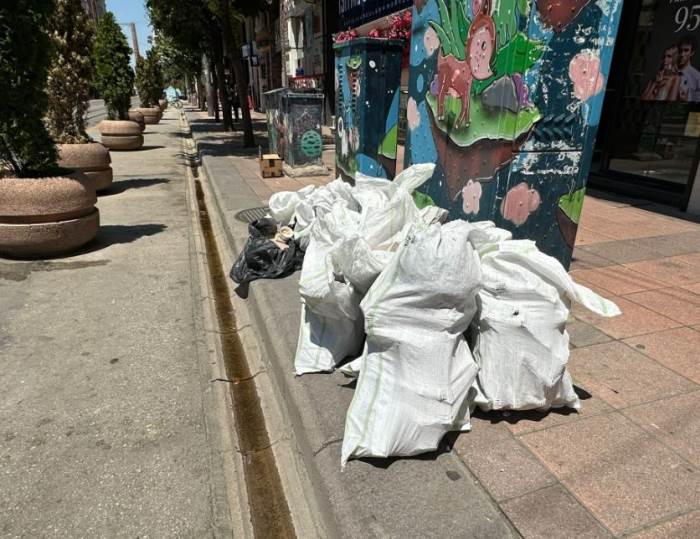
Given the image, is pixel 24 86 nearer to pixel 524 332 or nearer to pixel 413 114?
pixel 413 114

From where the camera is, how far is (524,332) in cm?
225

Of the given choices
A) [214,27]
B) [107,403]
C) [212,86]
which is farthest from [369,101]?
[212,86]

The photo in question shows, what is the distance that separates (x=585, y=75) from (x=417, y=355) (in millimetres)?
2125

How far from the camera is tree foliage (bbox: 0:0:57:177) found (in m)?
4.72

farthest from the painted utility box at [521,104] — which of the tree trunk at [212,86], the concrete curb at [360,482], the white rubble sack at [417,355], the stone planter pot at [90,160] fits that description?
the tree trunk at [212,86]

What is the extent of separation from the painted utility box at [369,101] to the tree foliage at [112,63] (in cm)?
1026

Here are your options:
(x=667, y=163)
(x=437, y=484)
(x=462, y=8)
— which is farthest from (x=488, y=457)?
(x=667, y=163)

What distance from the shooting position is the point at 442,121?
364 cm

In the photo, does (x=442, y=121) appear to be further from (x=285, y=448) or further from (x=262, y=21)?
(x=262, y=21)

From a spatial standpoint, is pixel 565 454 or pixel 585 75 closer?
pixel 565 454

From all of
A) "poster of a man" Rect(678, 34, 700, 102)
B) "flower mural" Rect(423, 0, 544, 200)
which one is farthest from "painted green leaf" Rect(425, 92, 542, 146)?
"poster of a man" Rect(678, 34, 700, 102)

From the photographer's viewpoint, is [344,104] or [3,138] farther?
[344,104]

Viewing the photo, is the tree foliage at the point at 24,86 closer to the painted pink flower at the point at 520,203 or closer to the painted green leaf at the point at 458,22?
the painted green leaf at the point at 458,22

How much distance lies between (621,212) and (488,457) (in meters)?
6.08
